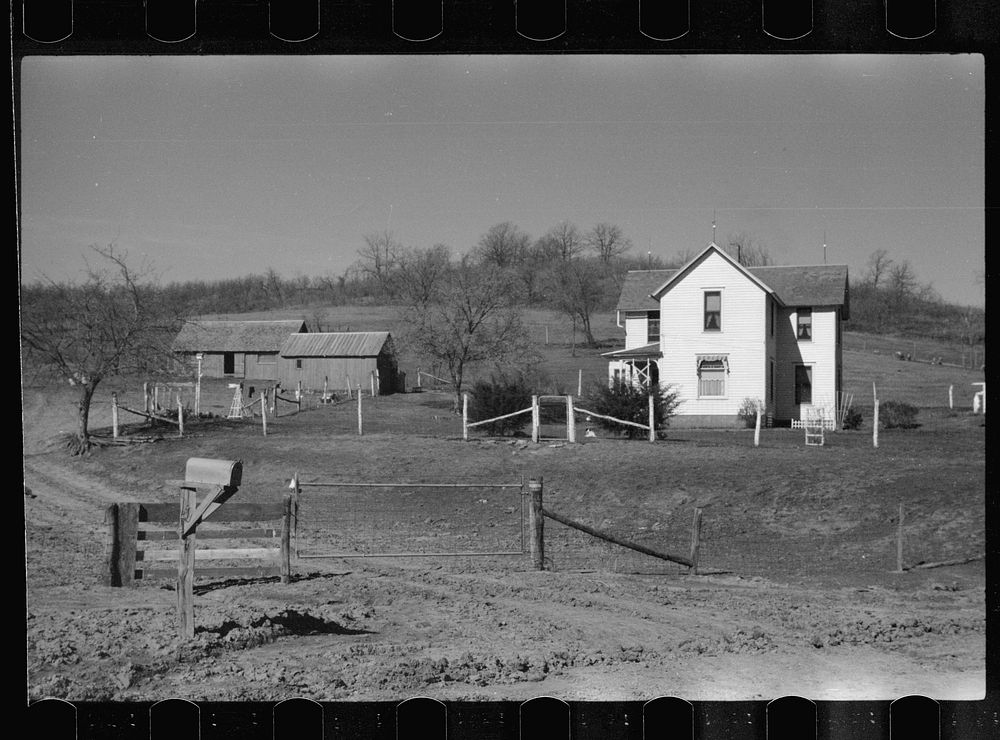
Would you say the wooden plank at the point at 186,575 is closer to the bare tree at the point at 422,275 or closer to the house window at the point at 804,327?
the bare tree at the point at 422,275

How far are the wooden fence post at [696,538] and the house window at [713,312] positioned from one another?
1.65 m

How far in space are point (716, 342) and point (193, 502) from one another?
15.3ft

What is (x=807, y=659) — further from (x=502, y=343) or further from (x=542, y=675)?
(x=502, y=343)

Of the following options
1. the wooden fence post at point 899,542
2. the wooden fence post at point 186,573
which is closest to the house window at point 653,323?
the wooden fence post at point 899,542

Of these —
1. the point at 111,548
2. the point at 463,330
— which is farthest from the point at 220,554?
the point at 463,330

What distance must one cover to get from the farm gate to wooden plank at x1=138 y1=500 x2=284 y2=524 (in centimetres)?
30

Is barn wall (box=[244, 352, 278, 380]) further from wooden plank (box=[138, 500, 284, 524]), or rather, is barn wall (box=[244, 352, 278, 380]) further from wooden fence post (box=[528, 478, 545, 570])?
wooden fence post (box=[528, 478, 545, 570])

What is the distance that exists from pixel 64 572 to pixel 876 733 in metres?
6.23

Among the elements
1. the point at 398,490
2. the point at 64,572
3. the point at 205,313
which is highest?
the point at 205,313

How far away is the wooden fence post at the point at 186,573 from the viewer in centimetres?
625

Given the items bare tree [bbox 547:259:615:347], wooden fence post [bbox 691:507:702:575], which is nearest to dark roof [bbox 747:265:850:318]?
bare tree [bbox 547:259:615:347]

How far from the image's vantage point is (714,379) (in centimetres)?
789

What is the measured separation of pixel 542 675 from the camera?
6.55 m

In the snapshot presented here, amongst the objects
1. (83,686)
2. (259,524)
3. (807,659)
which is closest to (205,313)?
(259,524)
